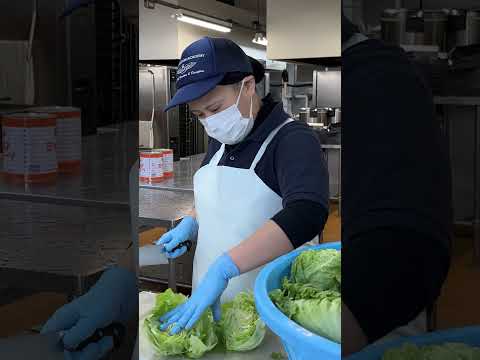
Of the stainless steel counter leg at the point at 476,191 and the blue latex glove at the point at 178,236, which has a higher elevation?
the stainless steel counter leg at the point at 476,191

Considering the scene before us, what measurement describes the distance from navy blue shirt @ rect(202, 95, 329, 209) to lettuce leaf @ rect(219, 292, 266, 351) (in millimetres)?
232

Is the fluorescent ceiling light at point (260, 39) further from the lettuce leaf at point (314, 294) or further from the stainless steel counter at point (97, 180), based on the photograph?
the stainless steel counter at point (97, 180)

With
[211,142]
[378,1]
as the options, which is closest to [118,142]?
[378,1]

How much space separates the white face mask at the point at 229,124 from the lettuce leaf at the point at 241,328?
0.38m

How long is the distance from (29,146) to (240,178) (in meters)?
0.71

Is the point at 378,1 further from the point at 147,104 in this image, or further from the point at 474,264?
the point at 147,104

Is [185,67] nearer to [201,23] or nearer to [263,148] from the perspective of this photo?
[201,23]

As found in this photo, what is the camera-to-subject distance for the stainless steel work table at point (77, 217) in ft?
1.53

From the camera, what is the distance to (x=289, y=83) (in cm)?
102

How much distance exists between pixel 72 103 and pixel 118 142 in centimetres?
6

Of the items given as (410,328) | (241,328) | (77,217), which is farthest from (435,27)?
(241,328)

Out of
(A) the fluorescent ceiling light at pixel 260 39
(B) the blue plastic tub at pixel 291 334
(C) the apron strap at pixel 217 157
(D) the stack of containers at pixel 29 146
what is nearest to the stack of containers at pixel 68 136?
(D) the stack of containers at pixel 29 146

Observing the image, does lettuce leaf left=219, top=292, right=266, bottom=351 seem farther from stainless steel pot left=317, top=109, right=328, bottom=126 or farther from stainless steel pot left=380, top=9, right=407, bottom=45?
stainless steel pot left=380, top=9, right=407, bottom=45

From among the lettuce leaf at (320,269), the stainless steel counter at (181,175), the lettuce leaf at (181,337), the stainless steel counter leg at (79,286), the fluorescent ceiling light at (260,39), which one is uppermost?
the fluorescent ceiling light at (260,39)
